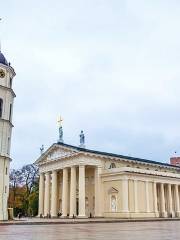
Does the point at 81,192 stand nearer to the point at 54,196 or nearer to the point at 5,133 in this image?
the point at 54,196

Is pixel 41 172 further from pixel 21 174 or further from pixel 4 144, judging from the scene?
pixel 4 144

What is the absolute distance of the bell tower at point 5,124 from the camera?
40.5 metres

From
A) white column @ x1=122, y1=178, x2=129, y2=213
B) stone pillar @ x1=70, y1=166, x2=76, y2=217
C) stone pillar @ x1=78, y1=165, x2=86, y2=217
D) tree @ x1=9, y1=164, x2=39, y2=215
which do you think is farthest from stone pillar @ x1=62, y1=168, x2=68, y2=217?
tree @ x1=9, y1=164, x2=39, y2=215

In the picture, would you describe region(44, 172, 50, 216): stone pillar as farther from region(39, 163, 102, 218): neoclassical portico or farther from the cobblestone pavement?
the cobblestone pavement

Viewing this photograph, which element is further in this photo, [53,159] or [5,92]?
A: [53,159]

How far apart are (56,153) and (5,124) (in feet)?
80.1

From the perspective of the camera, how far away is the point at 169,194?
62938 mm

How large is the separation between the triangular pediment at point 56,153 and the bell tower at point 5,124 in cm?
1817

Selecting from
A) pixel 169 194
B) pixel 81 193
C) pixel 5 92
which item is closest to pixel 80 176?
pixel 81 193

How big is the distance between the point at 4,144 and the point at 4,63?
1022 centimetres

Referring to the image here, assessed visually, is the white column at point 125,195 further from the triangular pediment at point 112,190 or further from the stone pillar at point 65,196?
the stone pillar at point 65,196

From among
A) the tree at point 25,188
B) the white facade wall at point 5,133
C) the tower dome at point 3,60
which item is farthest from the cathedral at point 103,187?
the tower dome at point 3,60

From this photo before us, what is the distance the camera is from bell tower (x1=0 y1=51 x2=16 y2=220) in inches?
1594

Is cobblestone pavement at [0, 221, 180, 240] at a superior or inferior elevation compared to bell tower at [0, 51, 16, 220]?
inferior
